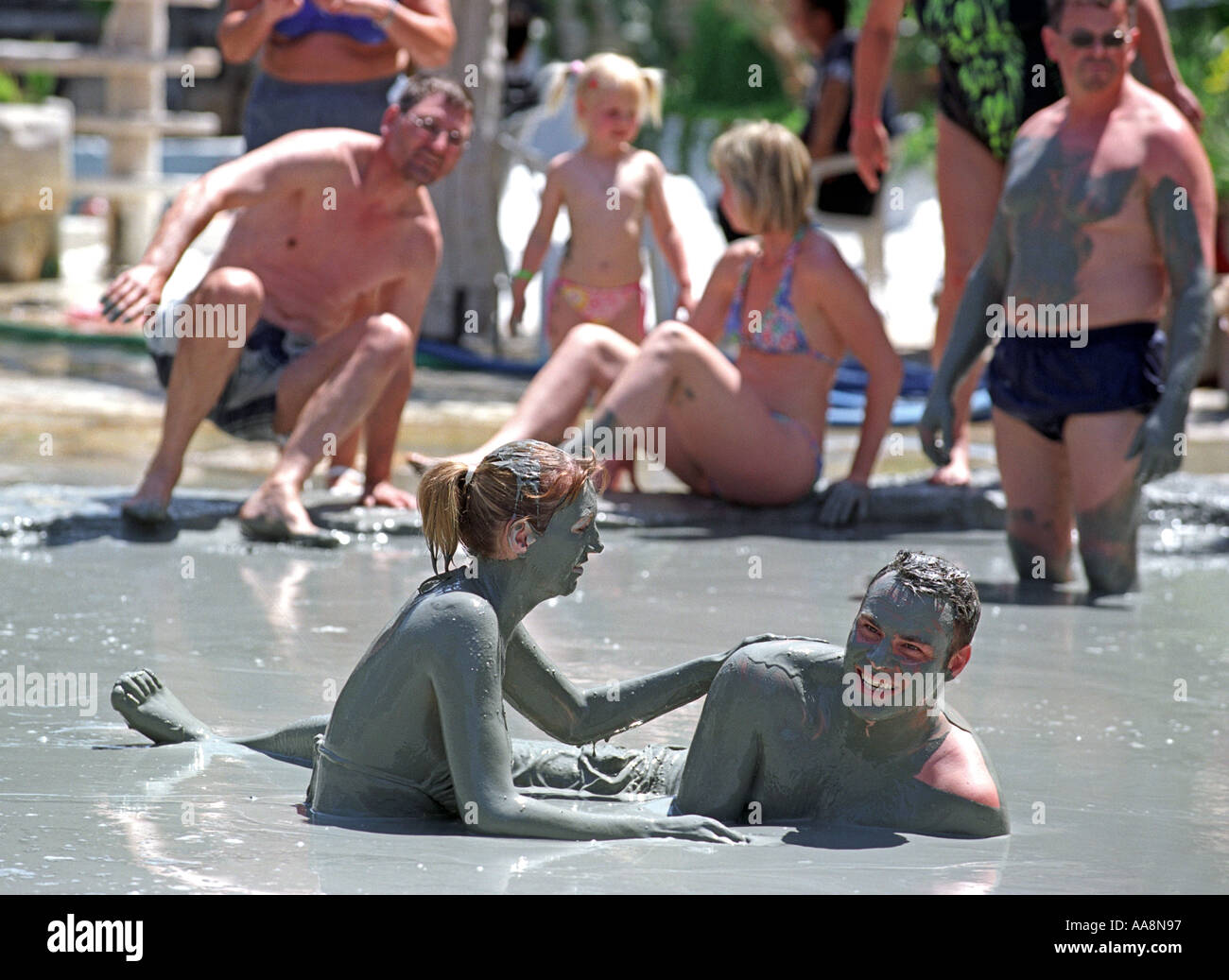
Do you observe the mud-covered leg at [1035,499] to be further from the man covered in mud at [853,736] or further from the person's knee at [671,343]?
the man covered in mud at [853,736]

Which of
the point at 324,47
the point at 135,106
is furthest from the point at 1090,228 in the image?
the point at 135,106

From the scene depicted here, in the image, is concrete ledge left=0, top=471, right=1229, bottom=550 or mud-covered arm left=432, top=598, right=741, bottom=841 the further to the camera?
concrete ledge left=0, top=471, right=1229, bottom=550

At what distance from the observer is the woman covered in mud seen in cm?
302

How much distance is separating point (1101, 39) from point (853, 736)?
2809 mm

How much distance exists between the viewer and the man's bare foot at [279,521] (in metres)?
5.83

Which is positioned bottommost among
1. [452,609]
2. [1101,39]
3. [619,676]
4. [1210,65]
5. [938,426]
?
[619,676]

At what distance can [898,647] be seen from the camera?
3066 millimetres

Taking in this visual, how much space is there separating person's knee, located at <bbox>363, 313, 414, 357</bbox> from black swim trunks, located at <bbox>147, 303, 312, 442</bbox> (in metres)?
0.29

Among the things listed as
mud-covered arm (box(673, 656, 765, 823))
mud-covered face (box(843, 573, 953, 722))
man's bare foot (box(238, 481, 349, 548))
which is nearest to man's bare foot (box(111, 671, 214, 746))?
mud-covered arm (box(673, 656, 765, 823))

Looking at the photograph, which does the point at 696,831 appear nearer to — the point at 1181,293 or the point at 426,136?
the point at 1181,293

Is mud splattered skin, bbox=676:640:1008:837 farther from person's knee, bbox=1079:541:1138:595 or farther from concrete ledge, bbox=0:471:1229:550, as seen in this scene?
concrete ledge, bbox=0:471:1229:550

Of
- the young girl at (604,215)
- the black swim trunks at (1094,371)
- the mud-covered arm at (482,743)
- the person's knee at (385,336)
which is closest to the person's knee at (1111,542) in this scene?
the black swim trunks at (1094,371)

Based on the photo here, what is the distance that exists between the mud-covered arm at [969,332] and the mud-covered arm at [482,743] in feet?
8.74
